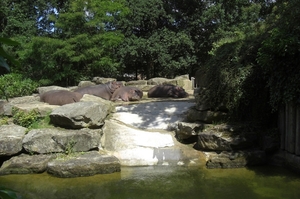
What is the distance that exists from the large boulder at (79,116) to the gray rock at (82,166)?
1124 mm

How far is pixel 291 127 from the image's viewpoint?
20.3 ft

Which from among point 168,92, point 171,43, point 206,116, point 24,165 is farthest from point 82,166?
point 171,43

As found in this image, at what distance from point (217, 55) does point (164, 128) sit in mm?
2359

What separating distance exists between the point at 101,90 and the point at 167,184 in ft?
21.2

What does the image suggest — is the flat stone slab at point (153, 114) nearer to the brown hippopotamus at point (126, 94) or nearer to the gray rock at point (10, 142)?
the brown hippopotamus at point (126, 94)

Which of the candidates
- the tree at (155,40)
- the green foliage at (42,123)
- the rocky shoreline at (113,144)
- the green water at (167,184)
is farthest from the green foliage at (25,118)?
the tree at (155,40)

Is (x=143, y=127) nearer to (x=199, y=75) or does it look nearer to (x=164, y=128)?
(x=164, y=128)

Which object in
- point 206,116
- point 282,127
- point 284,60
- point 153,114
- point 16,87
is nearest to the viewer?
point 284,60

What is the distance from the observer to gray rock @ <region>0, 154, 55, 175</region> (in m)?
6.27

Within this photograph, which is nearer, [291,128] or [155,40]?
[291,128]

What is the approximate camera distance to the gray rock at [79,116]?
287 inches

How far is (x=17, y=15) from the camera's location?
20.0 meters

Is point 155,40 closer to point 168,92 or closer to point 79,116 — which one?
point 168,92

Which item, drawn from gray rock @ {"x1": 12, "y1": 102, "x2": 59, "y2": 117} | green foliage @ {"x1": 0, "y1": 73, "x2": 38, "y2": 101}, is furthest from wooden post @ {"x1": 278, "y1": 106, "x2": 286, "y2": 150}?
green foliage @ {"x1": 0, "y1": 73, "x2": 38, "y2": 101}
